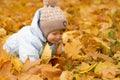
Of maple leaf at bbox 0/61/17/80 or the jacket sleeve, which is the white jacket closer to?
the jacket sleeve

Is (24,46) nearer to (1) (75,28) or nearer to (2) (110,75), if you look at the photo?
(2) (110,75)

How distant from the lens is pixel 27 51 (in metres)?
2.63

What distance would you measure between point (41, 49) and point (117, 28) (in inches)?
53.1

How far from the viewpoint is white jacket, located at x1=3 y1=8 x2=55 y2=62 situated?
104 inches

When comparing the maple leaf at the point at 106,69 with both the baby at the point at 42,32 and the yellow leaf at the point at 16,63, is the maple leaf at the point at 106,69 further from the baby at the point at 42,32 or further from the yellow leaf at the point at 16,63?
the yellow leaf at the point at 16,63

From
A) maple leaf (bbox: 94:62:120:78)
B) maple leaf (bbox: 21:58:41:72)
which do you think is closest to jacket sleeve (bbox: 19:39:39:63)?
maple leaf (bbox: 21:58:41:72)

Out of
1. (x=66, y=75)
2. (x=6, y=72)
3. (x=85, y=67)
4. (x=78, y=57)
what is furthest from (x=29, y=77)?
(x=78, y=57)

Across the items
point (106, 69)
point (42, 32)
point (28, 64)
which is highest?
point (42, 32)

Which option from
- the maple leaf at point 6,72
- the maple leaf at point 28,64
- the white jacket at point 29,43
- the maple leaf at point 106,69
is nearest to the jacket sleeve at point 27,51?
the white jacket at point 29,43

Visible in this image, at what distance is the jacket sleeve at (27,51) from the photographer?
2629mm

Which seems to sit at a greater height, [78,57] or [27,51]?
[27,51]

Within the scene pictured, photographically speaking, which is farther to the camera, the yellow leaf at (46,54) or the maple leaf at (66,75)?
the yellow leaf at (46,54)

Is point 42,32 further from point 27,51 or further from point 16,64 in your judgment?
point 16,64

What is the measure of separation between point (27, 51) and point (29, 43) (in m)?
0.09
